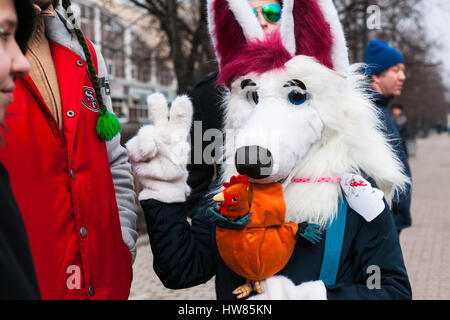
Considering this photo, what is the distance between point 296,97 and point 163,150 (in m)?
0.50

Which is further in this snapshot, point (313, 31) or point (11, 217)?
point (313, 31)

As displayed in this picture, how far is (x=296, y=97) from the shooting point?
158cm

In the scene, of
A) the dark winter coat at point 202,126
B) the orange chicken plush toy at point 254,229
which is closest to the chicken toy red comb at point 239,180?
the orange chicken plush toy at point 254,229

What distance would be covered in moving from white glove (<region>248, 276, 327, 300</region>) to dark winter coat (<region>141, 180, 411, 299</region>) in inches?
1.5

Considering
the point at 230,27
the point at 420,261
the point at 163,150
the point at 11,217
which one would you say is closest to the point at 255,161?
the point at 163,150

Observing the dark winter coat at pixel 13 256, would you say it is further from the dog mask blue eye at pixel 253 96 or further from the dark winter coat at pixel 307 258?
the dog mask blue eye at pixel 253 96

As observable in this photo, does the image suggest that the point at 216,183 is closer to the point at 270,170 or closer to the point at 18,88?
the point at 270,170

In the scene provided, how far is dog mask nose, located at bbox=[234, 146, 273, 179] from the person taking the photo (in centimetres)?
145

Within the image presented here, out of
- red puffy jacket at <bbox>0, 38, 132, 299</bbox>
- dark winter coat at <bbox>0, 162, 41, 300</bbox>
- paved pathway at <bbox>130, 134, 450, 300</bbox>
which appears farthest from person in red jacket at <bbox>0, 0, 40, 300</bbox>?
paved pathway at <bbox>130, 134, 450, 300</bbox>

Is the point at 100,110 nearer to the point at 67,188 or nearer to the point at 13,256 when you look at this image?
the point at 67,188

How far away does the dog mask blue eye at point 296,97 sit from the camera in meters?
1.57

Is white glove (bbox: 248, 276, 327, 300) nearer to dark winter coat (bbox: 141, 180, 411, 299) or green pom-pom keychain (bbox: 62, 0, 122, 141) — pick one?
dark winter coat (bbox: 141, 180, 411, 299)

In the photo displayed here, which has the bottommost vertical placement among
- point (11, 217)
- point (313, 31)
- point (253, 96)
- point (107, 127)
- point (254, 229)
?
point (254, 229)

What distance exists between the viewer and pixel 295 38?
5.30 feet
